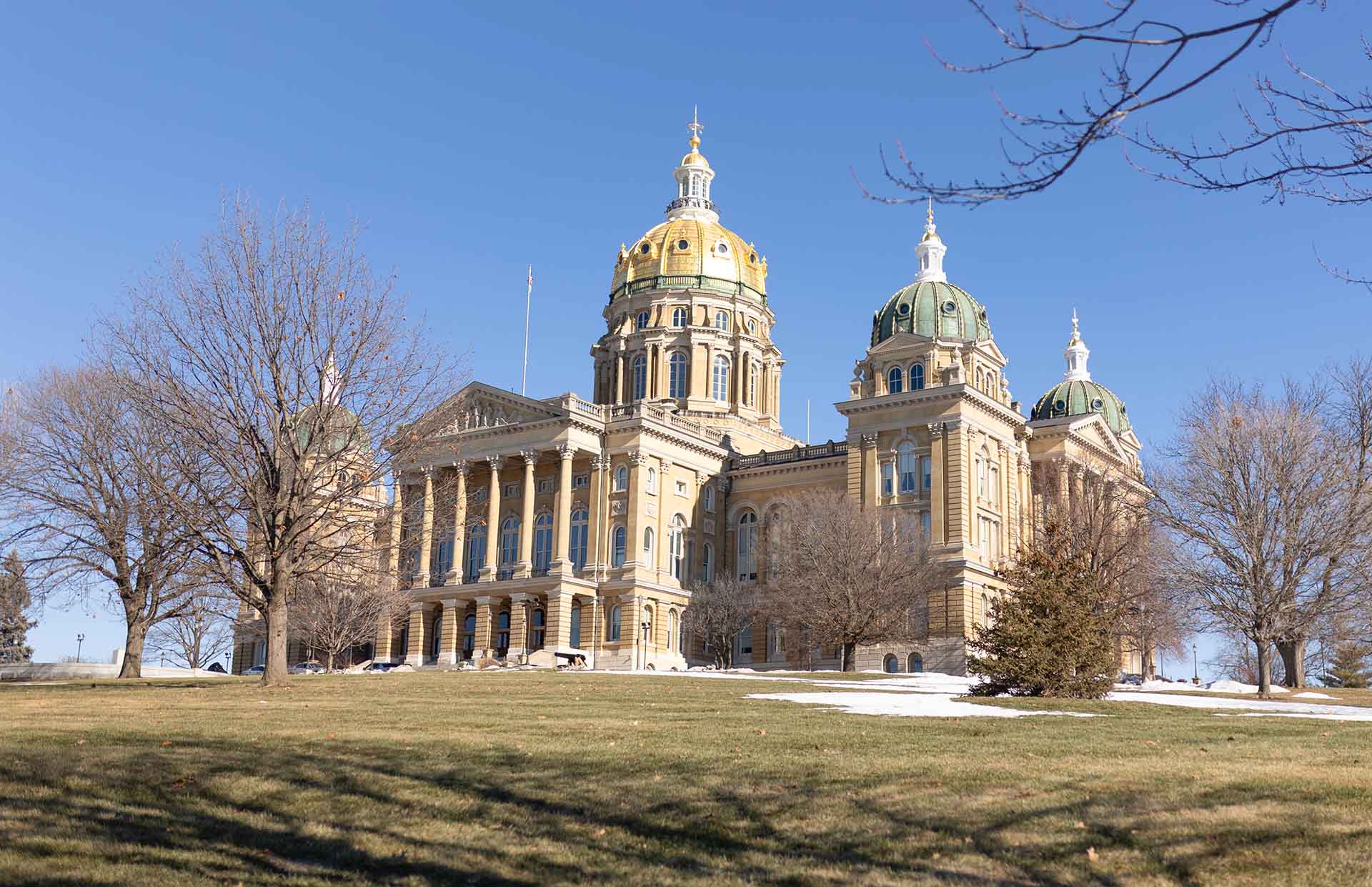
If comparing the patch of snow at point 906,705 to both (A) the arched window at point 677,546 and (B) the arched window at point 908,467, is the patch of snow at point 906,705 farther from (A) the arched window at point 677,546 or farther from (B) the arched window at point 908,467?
(A) the arched window at point 677,546

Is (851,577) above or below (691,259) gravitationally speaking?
below

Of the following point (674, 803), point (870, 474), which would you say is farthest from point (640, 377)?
point (674, 803)

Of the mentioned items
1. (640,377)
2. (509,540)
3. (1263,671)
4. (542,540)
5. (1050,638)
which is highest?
(640,377)

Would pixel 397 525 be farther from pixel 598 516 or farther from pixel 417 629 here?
pixel 417 629

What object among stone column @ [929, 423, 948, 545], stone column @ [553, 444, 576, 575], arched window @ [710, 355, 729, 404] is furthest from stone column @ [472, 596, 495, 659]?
stone column @ [929, 423, 948, 545]

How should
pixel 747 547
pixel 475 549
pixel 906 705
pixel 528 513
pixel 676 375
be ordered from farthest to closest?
pixel 676 375
pixel 475 549
pixel 747 547
pixel 528 513
pixel 906 705

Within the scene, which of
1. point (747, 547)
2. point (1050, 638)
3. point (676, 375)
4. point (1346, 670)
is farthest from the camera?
point (676, 375)

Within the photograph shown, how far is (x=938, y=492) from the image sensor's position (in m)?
66.2

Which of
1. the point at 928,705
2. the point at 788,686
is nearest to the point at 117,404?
the point at 788,686

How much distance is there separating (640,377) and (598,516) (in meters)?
17.9

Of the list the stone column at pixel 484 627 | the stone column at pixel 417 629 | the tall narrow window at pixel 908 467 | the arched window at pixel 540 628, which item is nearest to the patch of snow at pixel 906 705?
the tall narrow window at pixel 908 467

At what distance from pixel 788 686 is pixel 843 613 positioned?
18.5 m

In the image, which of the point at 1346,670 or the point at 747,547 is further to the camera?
the point at 1346,670

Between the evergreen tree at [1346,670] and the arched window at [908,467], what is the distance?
24897mm
